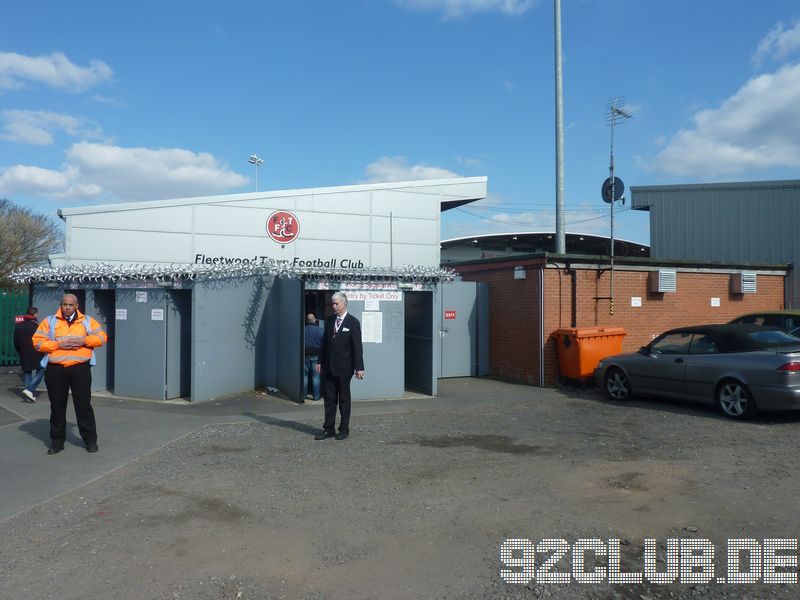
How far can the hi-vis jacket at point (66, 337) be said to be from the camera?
7.25m

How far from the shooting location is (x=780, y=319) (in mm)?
13891

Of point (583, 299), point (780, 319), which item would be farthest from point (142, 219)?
point (780, 319)

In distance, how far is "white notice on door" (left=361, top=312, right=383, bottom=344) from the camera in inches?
447

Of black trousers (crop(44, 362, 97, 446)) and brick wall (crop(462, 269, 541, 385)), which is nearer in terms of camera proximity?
black trousers (crop(44, 362, 97, 446))

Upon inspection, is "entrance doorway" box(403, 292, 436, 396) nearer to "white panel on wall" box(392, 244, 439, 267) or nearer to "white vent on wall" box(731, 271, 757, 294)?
"white panel on wall" box(392, 244, 439, 267)

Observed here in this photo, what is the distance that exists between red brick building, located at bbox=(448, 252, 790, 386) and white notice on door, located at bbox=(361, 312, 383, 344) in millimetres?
3712

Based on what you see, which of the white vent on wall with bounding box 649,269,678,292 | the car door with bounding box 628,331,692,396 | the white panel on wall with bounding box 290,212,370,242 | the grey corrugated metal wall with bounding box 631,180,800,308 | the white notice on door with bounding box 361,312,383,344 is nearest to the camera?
the car door with bounding box 628,331,692,396

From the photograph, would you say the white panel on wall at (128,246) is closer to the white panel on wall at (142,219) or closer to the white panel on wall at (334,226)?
the white panel on wall at (142,219)

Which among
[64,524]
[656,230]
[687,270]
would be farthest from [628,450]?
[656,230]

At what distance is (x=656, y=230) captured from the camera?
22.3 metres

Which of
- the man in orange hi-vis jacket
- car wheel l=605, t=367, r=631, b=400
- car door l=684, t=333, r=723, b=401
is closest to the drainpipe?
car wheel l=605, t=367, r=631, b=400

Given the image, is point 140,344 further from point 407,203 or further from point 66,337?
point 407,203

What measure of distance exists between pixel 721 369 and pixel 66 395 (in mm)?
8879
